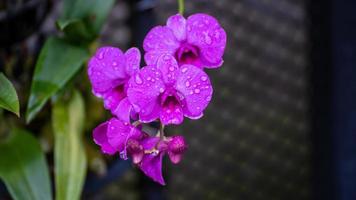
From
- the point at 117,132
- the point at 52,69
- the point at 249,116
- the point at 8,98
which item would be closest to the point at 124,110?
the point at 117,132

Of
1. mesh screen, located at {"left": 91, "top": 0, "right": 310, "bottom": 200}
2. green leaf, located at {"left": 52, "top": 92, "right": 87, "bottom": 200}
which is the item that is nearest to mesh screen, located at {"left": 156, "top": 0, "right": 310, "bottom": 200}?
mesh screen, located at {"left": 91, "top": 0, "right": 310, "bottom": 200}

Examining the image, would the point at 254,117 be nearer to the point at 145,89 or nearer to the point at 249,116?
the point at 249,116

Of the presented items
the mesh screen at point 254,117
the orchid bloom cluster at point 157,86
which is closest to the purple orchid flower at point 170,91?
the orchid bloom cluster at point 157,86

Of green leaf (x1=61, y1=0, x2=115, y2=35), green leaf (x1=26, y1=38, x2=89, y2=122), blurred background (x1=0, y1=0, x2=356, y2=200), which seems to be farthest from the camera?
blurred background (x1=0, y1=0, x2=356, y2=200)

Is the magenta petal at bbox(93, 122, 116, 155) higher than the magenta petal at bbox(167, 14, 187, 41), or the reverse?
the magenta petal at bbox(167, 14, 187, 41)

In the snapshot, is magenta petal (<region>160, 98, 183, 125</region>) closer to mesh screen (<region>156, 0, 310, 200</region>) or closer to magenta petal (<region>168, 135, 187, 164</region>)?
magenta petal (<region>168, 135, 187, 164</region>)

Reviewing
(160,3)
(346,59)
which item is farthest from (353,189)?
(160,3)
